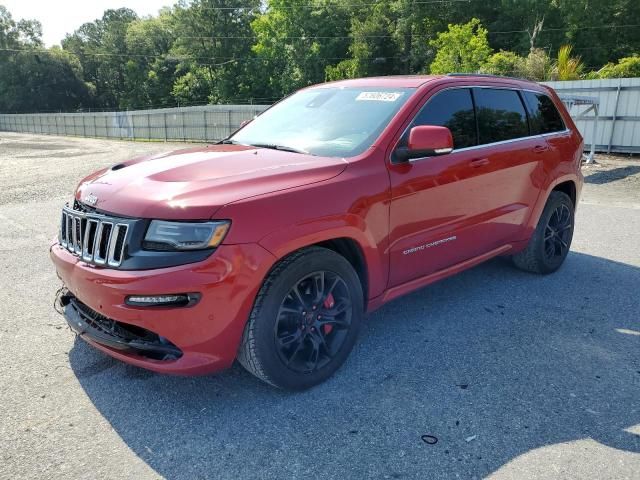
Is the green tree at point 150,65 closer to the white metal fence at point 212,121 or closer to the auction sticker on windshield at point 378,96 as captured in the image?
the white metal fence at point 212,121

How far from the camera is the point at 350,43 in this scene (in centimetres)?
5628

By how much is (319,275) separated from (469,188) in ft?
5.20

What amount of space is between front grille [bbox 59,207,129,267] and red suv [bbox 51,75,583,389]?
11mm

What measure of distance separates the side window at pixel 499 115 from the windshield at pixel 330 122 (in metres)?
0.82

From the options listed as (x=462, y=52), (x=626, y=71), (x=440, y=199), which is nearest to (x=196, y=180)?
(x=440, y=199)

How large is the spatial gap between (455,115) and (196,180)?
214 cm

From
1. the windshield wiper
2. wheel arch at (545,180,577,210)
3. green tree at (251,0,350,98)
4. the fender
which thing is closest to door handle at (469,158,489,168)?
the fender

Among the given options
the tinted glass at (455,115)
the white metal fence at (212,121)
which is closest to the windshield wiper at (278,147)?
the tinted glass at (455,115)

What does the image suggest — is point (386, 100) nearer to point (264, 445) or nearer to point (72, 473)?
point (264, 445)

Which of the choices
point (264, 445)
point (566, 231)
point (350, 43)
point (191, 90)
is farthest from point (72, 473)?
point (191, 90)

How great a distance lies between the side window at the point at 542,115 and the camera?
16.0 feet

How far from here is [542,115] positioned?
500 centimetres

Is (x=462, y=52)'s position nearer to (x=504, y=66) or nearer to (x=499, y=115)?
(x=504, y=66)

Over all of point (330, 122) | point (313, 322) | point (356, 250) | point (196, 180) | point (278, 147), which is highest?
point (330, 122)
